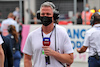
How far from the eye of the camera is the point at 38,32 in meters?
3.74

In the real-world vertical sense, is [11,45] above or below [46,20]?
below

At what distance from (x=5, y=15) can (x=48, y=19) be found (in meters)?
13.0

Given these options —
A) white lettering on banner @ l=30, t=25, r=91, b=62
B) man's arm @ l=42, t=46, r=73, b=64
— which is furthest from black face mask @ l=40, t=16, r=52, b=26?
white lettering on banner @ l=30, t=25, r=91, b=62

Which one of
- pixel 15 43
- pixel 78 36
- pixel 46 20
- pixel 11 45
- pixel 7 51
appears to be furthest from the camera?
pixel 78 36

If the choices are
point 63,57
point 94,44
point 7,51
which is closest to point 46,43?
point 63,57

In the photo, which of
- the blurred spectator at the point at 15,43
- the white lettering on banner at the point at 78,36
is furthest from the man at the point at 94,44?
the white lettering on banner at the point at 78,36

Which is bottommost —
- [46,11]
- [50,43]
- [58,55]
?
[58,55]

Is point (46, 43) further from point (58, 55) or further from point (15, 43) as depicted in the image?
point (15, 43)

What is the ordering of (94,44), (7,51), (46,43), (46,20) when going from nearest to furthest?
(46,43) < (46,20) < (7,51) < (94,44)

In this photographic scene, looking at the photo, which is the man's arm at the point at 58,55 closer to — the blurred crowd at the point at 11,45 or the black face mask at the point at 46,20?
the black face mask at the point at 46,20

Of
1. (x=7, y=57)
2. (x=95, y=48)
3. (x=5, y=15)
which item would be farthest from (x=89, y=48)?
(x=5, y=15)

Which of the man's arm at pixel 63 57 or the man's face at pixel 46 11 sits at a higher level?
the man's face at pixel 46 11

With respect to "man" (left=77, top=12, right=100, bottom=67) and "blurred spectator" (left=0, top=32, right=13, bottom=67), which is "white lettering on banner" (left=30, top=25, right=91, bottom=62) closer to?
"man" (left=77, top=12, right=100, bottom=67)

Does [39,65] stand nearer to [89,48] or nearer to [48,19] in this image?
[48,19]
